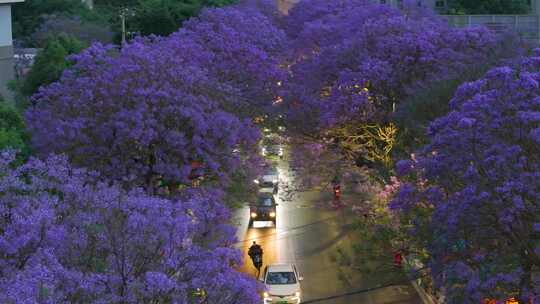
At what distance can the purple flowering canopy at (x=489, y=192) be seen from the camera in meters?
17.5

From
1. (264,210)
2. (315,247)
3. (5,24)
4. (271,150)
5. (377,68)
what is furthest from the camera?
(5,24)

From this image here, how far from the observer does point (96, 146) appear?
2483cm

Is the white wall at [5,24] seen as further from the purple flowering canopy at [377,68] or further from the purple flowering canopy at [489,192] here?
the purple flowering canopy at [489,192]

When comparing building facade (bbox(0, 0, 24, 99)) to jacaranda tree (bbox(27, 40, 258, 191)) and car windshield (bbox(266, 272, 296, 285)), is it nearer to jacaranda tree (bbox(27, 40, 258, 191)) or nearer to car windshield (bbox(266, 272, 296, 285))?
jacaranda tree (bbox(27, 40, 258, 191))

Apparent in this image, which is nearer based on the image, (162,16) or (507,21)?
(507,21)

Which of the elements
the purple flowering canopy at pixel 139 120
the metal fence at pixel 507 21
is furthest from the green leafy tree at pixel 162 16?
the purple flowering canopy at pixel 139 120

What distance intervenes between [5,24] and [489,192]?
27290 mm

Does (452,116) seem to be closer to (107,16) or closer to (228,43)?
(228,43)

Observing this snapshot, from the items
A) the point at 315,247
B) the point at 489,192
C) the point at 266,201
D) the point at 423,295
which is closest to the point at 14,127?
the point at 423,295

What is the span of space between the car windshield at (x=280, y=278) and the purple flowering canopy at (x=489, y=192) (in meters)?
8.41

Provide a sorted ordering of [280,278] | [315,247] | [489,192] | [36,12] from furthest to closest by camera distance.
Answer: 1. [36,12]
2. [315,247]
3. [280,278]
4. [489,192]

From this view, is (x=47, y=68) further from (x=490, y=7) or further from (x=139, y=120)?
(x=490, y=7)

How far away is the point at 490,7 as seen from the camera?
78.4 m

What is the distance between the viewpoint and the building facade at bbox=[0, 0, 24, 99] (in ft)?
134
